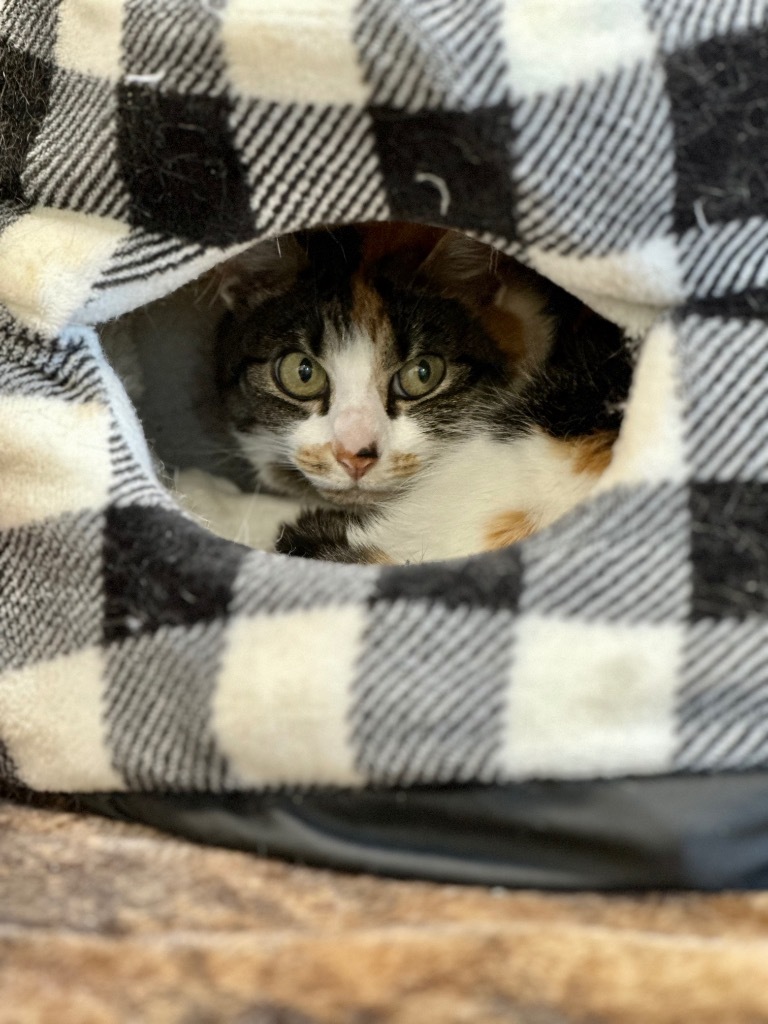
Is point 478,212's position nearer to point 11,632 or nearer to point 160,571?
point 160,571

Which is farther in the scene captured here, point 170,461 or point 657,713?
point 170,461

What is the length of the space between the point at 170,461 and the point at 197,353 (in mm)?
153

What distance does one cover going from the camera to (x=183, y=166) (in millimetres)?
837

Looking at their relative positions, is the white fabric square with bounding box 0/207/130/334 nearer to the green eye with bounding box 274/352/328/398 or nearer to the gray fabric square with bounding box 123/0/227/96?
the gray fabric square with bounding box 123/0/227/96

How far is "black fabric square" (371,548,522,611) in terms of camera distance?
2.45 feet

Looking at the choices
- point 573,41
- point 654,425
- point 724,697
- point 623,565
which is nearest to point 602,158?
point 573,41

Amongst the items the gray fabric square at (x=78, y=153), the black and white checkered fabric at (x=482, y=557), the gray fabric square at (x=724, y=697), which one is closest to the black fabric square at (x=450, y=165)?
the black and white checkered fabric at (x=482, y=557)

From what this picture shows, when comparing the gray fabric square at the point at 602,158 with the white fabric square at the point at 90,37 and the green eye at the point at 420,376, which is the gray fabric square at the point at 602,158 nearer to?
the white fabric square at the point at 90,37

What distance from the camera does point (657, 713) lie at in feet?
2.37

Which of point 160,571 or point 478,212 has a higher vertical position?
point 478,212

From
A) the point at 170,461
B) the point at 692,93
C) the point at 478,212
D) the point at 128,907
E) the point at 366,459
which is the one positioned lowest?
the point at 128,907

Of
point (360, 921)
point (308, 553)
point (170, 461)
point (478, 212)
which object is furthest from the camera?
point (170, 461)

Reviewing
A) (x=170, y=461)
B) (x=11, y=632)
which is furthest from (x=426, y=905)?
(x=170, y=461)

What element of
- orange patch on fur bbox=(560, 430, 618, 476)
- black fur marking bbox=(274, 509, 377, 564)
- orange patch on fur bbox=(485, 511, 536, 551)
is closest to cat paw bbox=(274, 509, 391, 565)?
black fur marking bbox=(274, 509, 377, 564)
